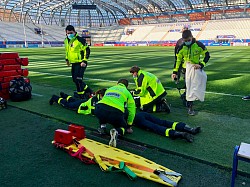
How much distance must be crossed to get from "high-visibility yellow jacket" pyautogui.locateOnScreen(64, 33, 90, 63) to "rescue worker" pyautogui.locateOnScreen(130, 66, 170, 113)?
233cm

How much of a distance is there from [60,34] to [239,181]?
3250 inches

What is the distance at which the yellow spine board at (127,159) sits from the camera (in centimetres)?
318

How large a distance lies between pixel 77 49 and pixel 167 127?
4.10 meters

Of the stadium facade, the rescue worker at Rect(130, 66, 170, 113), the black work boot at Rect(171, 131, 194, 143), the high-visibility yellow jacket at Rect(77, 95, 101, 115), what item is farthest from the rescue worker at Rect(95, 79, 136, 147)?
the stadium facade

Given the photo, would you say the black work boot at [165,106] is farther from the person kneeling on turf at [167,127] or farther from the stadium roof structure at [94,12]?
the stadium roof structure at [94,12]

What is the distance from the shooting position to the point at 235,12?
66312 millimetres

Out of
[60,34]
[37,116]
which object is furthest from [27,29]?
[37,116]

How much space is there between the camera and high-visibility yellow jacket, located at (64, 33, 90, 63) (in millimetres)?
7301

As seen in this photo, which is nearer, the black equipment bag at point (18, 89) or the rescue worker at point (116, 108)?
the rescue worker at point (116, 108)

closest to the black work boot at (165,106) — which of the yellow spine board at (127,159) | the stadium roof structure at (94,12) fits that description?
the yellow spine board at (127,159)

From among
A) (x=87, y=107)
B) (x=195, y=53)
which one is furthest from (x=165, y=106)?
(x=87, y=107)

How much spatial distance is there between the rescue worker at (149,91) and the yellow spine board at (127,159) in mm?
2192

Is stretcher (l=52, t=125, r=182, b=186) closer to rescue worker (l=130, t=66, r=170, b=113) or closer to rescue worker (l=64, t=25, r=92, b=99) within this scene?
rescue worker (l=130, t=66, r=170, b=113)

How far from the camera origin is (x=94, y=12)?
93062mm
